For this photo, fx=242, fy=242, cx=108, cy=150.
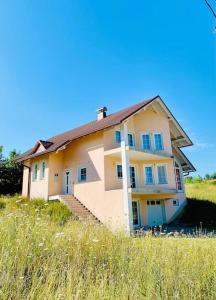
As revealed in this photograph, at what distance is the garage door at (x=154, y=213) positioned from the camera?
64.5ft

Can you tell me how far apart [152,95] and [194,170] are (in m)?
9.48

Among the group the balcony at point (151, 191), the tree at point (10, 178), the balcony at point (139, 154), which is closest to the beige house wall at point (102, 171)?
the balcony at point (139, 154)

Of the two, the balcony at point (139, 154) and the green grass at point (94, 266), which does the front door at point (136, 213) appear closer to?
the balcony at point (139, 154)

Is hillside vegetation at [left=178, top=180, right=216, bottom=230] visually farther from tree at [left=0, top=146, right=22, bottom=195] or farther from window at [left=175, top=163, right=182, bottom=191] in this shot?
tree at [left=0, top=146, right=22, bottom=195]

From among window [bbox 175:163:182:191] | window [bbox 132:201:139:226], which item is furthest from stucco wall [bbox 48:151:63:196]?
window [bbox 175:163:182:191]

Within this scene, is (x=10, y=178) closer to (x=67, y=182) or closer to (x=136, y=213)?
(x=67, y=182)

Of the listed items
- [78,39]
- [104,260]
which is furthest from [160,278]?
[78,39]

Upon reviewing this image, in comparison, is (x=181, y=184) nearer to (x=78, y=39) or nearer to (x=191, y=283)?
(x=78, y=39)

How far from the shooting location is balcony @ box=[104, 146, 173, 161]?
691 inches

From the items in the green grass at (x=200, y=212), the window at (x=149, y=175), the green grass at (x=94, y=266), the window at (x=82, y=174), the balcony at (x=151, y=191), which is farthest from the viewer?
the window at (x=149, y=175)

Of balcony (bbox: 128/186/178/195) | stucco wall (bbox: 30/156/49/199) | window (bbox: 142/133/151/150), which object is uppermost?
window (bbox: 142/133/151/150)

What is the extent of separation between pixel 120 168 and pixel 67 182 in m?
5.44

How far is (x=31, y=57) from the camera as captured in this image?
15094 millimetres

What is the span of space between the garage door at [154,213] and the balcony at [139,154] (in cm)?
369
